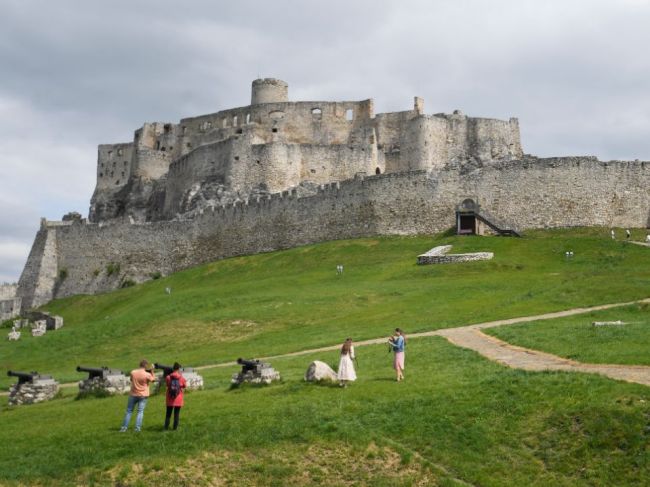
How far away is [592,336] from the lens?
27859mm

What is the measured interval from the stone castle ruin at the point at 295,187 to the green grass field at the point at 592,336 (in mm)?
28181

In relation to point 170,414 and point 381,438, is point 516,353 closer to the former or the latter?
point 381,438

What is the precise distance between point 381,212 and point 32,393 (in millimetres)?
39396

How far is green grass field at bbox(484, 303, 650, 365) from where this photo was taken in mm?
24683

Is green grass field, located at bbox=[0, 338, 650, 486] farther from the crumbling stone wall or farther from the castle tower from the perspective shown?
the castle tower

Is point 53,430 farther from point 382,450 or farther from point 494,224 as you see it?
point 494,224

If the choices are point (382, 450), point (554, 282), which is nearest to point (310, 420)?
point (382, 450)

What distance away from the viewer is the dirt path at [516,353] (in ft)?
74.4

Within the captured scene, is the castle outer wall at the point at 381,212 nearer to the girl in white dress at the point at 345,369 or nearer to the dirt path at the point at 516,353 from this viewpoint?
the dirt path at the point at 516,353

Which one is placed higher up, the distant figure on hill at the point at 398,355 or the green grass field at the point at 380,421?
the distant figure on hill at the point at 398,355

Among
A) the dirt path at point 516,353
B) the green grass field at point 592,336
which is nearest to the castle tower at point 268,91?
the dirt path at point 516,353

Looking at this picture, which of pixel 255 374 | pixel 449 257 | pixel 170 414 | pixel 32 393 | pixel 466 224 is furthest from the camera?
pixel 466 224

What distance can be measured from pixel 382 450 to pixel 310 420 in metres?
2.30

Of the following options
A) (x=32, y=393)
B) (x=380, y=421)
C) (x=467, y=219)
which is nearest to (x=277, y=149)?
(x=467, y=219)
